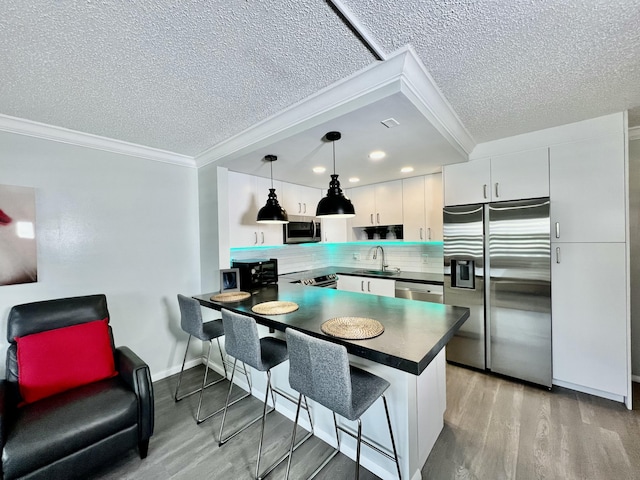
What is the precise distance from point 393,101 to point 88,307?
2784mm

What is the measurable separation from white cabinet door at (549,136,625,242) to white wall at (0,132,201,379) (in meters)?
3.79

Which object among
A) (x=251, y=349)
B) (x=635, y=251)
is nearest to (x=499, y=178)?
(x=635, y=251)

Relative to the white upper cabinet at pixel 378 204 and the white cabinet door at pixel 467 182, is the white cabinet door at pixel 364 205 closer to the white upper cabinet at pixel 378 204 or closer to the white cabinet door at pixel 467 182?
the white upper cabinet at pixel 378 204

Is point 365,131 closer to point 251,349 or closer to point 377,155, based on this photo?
point 377,155

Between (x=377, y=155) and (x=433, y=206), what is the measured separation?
4.31 ft

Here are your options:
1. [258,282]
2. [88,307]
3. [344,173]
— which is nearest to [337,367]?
[258,282]

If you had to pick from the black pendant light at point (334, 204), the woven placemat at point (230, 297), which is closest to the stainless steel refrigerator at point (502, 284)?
the black pendant light at point (334, 204)

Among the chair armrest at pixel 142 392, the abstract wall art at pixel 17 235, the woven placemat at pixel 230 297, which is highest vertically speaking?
the abstract wall art at pixel 17 235

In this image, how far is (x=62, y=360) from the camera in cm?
186

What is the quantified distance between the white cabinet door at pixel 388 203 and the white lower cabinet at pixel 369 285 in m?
0.88

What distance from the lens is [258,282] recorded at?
3076mm

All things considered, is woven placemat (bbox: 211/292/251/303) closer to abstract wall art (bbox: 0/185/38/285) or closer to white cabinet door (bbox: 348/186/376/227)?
abstract wall art (bbox: 0/185/38/285)

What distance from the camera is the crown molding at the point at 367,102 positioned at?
4.88 feet

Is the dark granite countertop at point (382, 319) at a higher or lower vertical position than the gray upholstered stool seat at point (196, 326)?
higher
